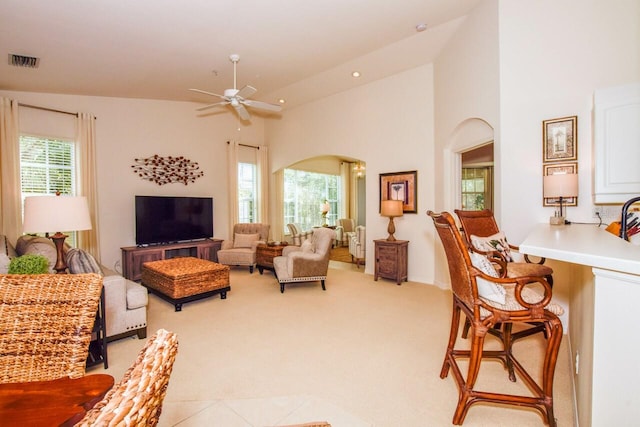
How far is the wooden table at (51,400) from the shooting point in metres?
0.71

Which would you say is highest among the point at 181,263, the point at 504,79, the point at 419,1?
the point at 419,1

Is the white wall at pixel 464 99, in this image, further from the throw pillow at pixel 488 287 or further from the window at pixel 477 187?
the window at pixel 477 187

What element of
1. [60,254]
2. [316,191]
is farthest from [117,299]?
[316,191]

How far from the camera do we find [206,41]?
159 inches

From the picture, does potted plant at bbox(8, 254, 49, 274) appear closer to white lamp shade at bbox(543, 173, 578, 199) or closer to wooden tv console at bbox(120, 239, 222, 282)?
wooden tv console at bbox(120, 239, 222, 282)

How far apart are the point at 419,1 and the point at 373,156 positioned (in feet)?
8.85

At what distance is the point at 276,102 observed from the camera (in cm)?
691

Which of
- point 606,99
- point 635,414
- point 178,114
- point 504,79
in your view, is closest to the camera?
point 635,414

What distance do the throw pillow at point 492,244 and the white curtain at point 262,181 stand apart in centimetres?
575

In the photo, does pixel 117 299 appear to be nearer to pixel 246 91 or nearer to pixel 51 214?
pixel 51 214

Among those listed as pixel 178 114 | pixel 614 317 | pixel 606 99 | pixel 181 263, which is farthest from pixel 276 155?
pixel 614 317

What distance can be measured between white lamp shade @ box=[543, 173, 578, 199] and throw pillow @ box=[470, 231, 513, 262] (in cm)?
91

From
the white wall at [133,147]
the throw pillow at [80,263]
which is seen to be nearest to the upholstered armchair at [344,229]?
the white wall at [133,147]

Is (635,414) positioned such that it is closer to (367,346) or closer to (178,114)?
(367,346)
